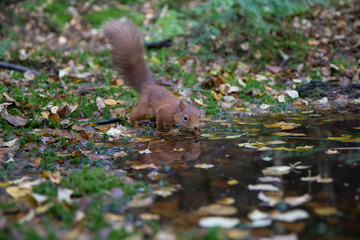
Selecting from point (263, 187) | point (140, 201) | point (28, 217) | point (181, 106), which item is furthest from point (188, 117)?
point (28, 217)

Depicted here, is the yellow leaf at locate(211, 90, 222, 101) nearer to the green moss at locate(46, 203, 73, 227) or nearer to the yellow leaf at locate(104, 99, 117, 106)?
the yellow leaf at locate(104, 99, 117, 106)

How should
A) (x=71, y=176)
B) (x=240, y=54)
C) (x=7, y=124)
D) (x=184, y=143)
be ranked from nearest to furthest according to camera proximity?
(x=71, y=176)
(x=184, y=143)
(x=7, y=124)
(x=240, y=54)

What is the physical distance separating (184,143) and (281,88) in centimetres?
285

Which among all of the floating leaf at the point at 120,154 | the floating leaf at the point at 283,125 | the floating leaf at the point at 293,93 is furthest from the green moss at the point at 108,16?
the floating leaf at the point at 120,154

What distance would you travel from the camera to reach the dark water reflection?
1710 millimetres

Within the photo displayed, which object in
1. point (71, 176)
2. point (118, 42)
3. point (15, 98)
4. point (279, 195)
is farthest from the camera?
point (118, 42)

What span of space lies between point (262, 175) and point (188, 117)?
5.32 ft

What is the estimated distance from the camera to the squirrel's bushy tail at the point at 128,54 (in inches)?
185

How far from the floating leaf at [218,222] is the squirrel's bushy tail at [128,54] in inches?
124

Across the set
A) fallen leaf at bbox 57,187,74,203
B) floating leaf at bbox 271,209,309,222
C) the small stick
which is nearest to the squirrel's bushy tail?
the small stick

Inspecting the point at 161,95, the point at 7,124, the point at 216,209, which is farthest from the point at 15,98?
the point at 216,209

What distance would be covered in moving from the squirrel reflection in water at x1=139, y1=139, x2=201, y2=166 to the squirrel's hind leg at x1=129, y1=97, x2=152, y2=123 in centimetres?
86

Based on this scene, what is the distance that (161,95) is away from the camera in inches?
179

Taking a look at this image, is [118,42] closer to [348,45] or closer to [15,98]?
[15,98]
